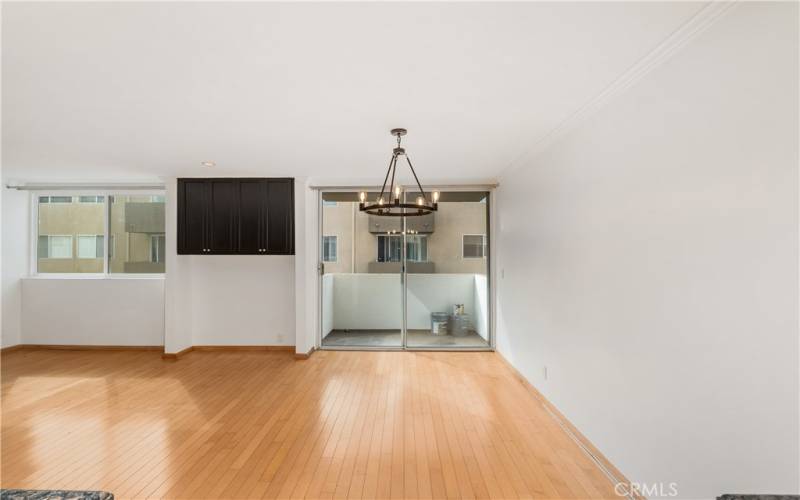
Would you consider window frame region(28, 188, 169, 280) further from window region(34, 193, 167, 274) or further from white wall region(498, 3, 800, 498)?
white wall region(498, 3, 800, 498)

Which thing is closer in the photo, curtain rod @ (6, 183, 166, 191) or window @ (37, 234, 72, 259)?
curtain rod @ (6, 183, 166, 191)

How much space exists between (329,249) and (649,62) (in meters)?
4.73

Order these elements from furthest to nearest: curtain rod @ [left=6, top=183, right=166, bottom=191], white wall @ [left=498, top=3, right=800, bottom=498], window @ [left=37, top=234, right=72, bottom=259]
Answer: window @ [left=37, top=234, right=72, bottom=259], curtain rod @ [left=6, top=183, right=166, bottom=191], white wall @ [left=498, top=3, right=800, bottom=498]

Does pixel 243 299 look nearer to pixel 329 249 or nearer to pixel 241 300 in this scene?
pixel 241 300

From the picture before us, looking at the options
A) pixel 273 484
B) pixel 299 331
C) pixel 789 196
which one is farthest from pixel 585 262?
pixel 299 331

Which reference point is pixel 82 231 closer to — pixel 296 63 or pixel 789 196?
pixel 296 63

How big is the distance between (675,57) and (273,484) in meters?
3.30

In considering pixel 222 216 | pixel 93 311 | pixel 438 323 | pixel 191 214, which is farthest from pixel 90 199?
pixel 438 323

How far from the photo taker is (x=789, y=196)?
4.85ft

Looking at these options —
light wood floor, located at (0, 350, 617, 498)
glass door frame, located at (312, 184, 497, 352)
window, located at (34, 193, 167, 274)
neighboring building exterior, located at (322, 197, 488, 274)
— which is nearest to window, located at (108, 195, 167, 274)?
window, located at (34, 193, 167, 274)

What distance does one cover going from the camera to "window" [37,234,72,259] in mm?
6336

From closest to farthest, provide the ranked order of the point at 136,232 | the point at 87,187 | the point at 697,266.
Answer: the point at 697,266 → the point at 87,187 → the point at 136,232

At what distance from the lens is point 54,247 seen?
20.9ft

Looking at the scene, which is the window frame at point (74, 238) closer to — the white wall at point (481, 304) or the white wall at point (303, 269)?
the white wall at point (303, 269)
